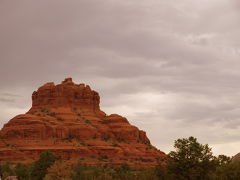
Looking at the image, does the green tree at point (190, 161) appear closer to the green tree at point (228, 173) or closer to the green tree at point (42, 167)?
the green tree at point (228, 173)

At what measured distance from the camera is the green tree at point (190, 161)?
82.1 m

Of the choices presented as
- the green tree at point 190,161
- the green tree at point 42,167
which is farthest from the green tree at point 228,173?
the green tree at point 42,167

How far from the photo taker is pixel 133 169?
182 metres

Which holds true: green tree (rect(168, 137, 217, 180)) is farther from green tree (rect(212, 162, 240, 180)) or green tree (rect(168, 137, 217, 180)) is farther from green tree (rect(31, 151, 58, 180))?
green tree (rect(31, 151, 58, 180))

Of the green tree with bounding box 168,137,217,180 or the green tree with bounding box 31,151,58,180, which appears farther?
the green tree with bounding box 31,151,58,180

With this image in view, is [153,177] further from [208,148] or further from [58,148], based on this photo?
[58,148]

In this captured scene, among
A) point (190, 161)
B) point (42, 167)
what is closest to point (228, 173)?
point (190, 161)

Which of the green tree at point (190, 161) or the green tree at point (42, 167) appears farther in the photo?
the green tree at point (42, 167)

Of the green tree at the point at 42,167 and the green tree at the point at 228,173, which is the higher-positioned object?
the green tree at the point at 42,167

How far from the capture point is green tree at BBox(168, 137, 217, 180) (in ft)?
269

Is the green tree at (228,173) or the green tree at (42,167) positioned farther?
the green tree at (42,167)

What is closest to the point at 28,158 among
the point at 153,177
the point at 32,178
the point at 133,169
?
the point at 133,169

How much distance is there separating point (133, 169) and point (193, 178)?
338 feet

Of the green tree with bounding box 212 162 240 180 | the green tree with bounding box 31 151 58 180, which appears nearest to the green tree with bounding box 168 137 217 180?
the green tree with bounding box 212 162 240 180
